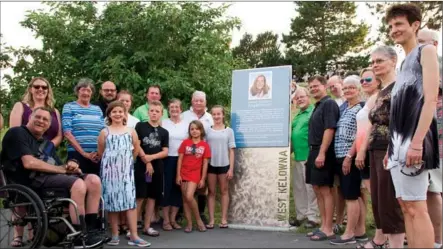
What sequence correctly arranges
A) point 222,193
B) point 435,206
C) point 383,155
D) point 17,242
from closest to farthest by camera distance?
point 383,155, point 435,206, point 17,242, point 222,193

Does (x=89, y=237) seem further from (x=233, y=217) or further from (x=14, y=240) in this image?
(x=233, y=217)

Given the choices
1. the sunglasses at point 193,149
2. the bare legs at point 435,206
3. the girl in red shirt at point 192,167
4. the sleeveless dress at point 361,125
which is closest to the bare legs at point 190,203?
the girl in red shirt at point 192,167

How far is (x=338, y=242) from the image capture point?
5359 millimetres

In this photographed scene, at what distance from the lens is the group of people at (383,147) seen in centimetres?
320

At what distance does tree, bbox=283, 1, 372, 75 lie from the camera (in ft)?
112

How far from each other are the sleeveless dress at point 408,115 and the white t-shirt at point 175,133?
11.7ft

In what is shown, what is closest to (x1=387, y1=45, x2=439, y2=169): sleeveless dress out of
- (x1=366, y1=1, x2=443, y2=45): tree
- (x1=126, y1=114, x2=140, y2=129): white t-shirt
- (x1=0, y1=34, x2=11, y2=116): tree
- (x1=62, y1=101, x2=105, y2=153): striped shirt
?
(x1=62, y1=101, x2=105, y2=153): striped shirt

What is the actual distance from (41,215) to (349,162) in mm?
3226

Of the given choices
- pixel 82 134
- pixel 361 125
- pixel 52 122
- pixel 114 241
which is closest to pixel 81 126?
pixel 82 134

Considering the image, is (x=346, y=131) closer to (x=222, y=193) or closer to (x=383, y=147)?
(x=383, y=147)

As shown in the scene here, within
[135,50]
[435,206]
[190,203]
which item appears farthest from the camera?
[135,50]

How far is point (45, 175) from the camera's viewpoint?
502 cm

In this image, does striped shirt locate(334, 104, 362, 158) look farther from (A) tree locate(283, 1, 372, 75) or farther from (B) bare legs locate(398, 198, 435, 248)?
(A) tree locate(283, 1, 372, 75)

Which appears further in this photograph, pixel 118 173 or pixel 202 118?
pixel 202 118
